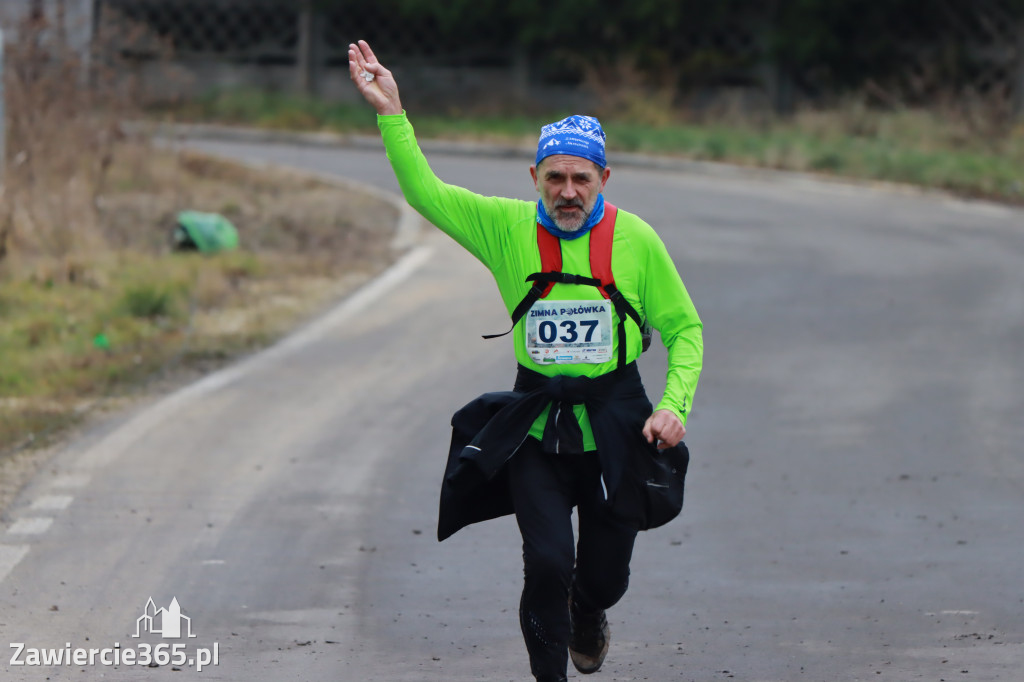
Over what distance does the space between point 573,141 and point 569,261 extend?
34cm

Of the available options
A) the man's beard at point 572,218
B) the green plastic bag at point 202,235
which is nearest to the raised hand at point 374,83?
the man's beard at point 572,218

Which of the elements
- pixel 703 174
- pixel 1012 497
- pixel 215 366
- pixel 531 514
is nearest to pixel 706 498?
pixel 1012 497

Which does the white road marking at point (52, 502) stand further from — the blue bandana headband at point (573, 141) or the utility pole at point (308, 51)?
the utility pole at point (308, 51)

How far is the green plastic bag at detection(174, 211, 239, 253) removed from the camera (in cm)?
1505

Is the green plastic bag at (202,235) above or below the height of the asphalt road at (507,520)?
above

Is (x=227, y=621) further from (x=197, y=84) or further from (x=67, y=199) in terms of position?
(x=197, y=84)

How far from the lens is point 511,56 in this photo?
32.0 m

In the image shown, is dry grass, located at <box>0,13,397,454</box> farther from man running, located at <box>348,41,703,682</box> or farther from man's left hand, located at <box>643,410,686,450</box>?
man's left hand, located at <box>643,410,686,450</box>

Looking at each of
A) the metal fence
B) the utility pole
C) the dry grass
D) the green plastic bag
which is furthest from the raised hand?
the utility pole

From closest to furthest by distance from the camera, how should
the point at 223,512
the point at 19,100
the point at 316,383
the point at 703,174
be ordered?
1. the point at 223,512
2. the point at 316,383
3. the point at 19,100
4. the point at 703,174

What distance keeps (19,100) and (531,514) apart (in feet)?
33.5

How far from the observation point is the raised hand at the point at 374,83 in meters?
5.11

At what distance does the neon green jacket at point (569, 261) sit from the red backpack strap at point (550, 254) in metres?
0.01

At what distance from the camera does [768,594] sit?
6.66 m
